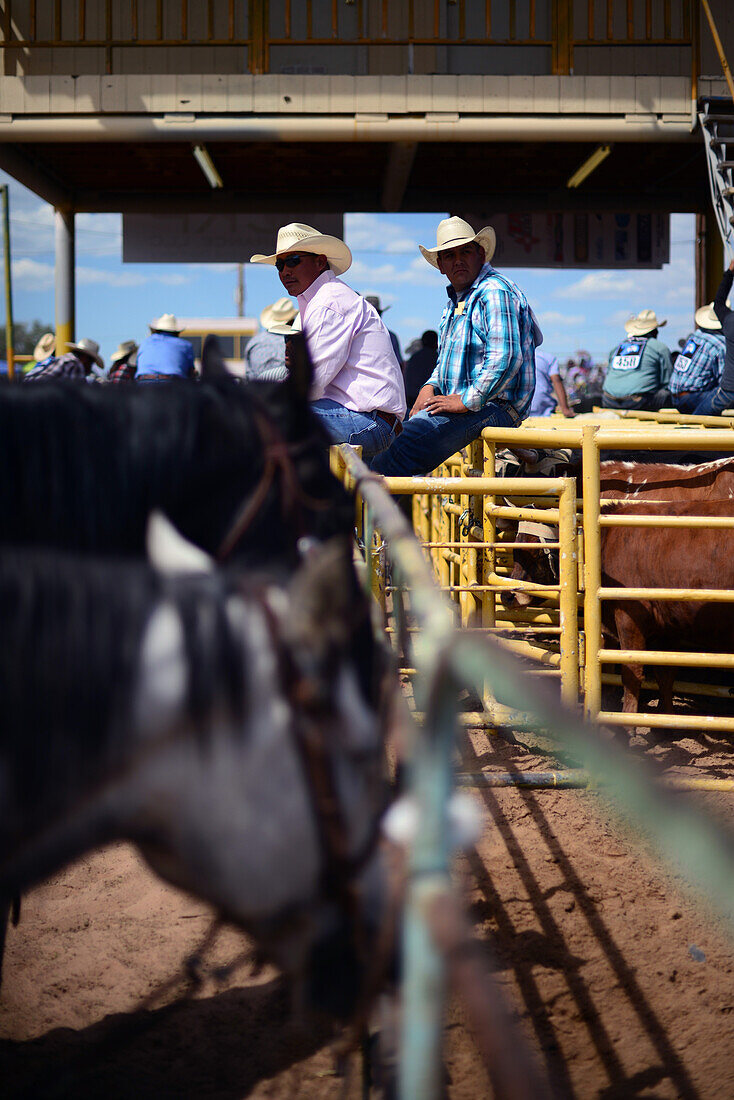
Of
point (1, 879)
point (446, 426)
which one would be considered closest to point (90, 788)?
point (1, 879)

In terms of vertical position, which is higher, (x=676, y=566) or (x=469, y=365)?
(x=469, y=365)

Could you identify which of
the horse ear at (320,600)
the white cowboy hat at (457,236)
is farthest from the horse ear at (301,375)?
the white cowboy hat at (457,236)

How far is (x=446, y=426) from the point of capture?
4332mm

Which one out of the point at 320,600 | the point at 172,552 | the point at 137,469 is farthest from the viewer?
the point at 137,469

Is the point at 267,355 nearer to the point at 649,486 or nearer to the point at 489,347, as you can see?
the point at 489,347

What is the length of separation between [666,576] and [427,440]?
1.24 m

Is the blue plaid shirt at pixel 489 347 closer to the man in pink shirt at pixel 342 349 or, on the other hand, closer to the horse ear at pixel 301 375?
the man in pink shirt at pixel 342 349

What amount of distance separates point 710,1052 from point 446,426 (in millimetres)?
2782

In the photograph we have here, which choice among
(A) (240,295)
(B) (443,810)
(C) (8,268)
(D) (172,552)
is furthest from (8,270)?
(A) (240,295)

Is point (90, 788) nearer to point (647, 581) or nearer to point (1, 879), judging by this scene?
point (1, 879)

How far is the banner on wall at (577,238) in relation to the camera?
405 inches

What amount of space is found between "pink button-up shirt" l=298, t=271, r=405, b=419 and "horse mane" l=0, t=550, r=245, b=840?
2.98 metres

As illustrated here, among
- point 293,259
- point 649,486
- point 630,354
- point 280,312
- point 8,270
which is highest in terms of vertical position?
point 8,270

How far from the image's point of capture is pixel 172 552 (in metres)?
1.29
